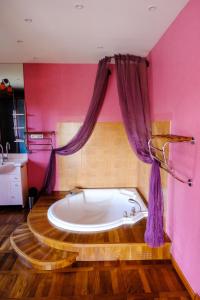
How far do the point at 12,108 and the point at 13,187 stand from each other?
1.44m

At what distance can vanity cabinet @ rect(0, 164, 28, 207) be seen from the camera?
135 inches

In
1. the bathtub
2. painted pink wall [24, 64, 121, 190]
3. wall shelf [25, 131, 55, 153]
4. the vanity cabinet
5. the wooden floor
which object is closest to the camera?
the wooden floor

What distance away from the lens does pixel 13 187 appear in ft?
11.4

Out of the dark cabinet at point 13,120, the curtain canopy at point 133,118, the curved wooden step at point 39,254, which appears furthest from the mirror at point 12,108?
the curved wooden step at point 39,254

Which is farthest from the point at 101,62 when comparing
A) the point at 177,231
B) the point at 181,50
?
the point at 177,231

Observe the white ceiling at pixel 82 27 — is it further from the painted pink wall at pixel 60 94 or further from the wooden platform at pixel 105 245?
the wooden platform at pixel 105 245

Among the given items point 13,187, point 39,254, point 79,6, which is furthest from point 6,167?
point 79,6

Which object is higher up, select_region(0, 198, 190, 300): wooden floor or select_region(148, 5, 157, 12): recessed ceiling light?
select_region(148, 5, 157, 12): recessed ceiling light

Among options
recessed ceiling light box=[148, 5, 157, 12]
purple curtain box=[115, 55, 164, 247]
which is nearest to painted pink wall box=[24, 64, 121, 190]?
purple curtain box=[115, 55, 164, 247]

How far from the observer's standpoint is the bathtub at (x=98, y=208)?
106 inches

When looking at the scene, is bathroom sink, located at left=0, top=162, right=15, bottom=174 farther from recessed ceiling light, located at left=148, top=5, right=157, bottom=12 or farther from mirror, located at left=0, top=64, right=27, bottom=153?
recessed ceiling light, located at left=148, top=5, right=157, bottom=12

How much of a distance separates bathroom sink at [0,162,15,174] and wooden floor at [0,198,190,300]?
1450mm

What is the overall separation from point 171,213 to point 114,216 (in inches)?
41.7

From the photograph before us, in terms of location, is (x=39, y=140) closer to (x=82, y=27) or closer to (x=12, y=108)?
(x=12, y=108)
